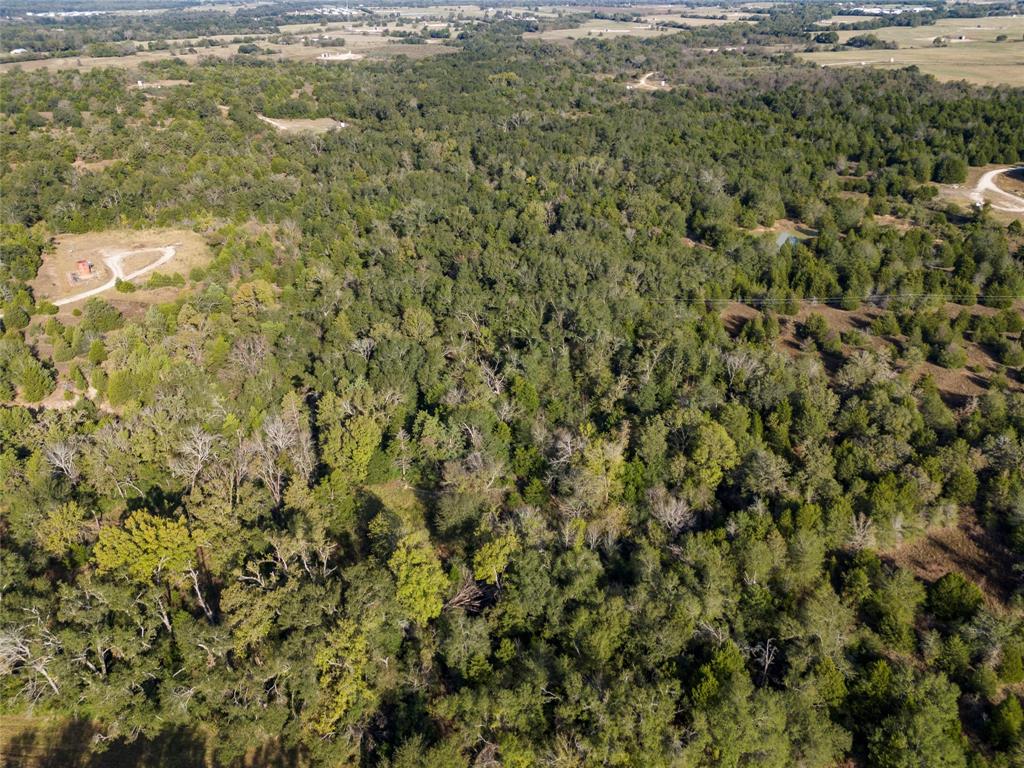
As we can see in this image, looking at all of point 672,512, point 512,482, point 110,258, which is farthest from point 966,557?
point 110,258

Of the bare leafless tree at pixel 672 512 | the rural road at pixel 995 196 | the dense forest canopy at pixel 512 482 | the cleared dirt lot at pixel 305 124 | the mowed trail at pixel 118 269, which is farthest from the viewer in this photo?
the cleared dirt lot at pixel 305 124

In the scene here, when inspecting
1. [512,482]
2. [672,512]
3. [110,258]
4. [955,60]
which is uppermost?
[955,60]

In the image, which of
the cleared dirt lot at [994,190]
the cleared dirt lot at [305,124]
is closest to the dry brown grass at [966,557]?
the cleared dirt lot at [994,190]

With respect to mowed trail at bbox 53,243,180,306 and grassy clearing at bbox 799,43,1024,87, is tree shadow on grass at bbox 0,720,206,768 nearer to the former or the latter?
mowed trail at bbox 53,243,180,306

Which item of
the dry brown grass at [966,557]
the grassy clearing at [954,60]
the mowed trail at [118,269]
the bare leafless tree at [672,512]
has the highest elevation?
the grassy clearing at [954,60]

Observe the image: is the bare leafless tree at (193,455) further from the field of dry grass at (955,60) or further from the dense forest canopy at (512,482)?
the field of dry grass at (955,60)

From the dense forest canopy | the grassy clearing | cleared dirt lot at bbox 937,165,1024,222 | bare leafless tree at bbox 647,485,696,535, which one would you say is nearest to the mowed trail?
the dense forest canopy

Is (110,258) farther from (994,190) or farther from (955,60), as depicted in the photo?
(955,60)
